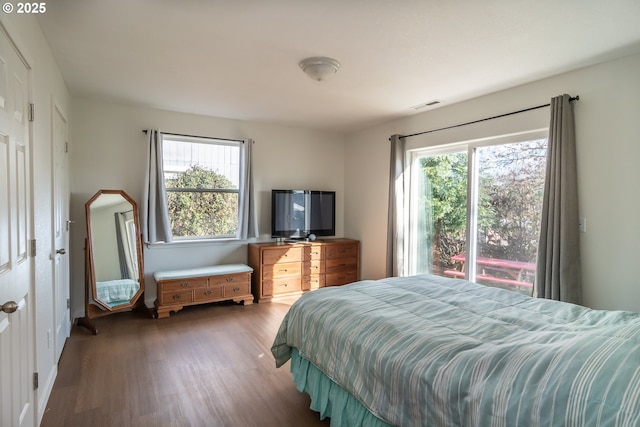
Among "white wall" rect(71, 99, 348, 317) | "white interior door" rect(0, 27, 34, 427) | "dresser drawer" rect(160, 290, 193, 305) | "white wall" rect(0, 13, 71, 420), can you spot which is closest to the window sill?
"white wall" rect(71, 99, 348, 317)

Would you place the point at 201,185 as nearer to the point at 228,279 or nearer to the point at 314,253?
the point at 228,279

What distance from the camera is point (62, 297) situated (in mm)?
3057

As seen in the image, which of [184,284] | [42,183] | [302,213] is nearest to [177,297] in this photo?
[184,284]

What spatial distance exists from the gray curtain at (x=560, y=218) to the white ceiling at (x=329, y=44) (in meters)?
0.49

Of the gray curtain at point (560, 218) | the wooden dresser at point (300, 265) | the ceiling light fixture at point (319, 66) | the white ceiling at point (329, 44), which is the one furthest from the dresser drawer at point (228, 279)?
the gray curtain at point (560, 218)

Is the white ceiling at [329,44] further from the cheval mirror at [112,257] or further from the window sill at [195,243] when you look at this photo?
the window sill at [195,243]

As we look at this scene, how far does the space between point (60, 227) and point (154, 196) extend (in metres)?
1.16

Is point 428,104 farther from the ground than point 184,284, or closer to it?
farther from the ground

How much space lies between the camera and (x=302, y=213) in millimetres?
5004

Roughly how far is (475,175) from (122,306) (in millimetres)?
4190

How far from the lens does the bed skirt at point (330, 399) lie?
5.49 ft

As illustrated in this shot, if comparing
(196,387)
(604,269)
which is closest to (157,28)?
(196,387)

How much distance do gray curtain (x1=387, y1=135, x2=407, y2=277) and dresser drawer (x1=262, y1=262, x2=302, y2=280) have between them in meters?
1.27

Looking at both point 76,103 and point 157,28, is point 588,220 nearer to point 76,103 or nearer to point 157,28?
point 157,28
